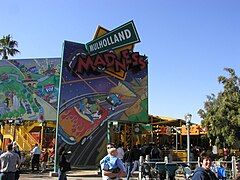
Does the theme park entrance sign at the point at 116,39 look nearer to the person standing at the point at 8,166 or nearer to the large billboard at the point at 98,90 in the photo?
the large billboard at the point at 98,90

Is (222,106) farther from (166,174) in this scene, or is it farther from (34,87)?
(34,87)

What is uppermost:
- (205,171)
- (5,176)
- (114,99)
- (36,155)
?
(114,99)

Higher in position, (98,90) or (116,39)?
(116,39)

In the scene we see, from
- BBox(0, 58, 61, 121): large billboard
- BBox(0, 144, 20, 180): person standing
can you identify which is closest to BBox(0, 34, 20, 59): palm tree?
BBox(0, 58, 61, 121): large billboard

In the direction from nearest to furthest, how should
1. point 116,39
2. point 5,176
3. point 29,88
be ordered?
1. point 5,176
2. point 116,39
3. point 29,88

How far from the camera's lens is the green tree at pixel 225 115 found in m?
19.8

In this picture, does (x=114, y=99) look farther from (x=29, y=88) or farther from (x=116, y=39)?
(x=29, y=88)

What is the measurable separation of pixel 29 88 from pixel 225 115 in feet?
44.8

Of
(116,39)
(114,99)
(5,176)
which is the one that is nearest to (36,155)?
(114,99)

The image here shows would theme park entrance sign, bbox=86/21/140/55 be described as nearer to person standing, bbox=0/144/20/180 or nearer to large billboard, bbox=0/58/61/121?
large billboard, bbox=0/58/61/121

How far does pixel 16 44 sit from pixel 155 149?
24.6 m

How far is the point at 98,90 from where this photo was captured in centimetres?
1883

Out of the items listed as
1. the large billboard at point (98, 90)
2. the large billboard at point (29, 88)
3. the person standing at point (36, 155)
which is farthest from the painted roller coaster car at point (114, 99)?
the large billboard at point (29, 88)

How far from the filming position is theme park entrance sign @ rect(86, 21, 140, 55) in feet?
62.0
